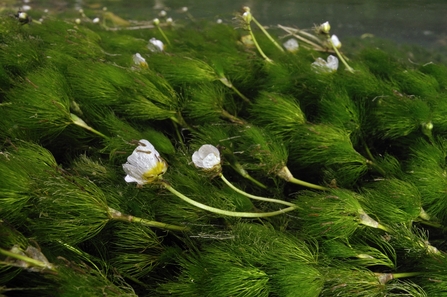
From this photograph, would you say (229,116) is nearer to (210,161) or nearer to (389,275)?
(210,161)

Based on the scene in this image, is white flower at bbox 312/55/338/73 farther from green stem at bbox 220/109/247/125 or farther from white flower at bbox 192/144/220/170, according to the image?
white flower at bbox 192/144/220/170

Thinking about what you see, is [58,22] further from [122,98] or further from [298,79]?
[298,79]

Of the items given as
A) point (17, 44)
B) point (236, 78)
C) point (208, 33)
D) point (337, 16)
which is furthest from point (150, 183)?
point (337, 16)

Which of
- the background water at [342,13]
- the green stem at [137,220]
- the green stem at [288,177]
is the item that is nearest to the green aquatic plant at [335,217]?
the green stem at [288,177]

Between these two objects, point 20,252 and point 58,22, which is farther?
point 58,22

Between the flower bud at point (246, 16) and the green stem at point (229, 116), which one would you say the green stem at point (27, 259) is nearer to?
the green stem at point (229, 116)

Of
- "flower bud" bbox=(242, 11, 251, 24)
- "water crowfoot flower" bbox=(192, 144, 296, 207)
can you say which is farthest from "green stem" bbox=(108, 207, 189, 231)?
"flower bud" bbox=(242, 11, 251, 24)
